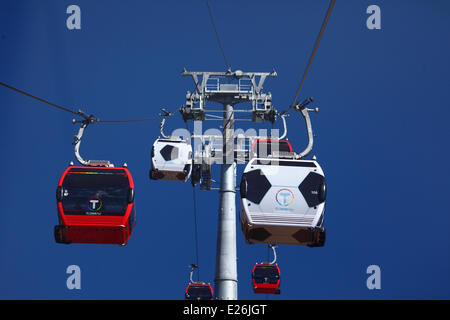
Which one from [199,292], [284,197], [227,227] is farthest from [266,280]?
[284,197]

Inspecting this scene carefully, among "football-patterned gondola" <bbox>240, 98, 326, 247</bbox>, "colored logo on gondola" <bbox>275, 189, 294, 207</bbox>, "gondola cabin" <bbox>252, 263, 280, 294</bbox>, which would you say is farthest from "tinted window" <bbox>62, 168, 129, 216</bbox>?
"gondola cabin" <bbox>252, 263, 280, 294</bbox>

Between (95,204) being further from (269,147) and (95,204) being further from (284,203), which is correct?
(269,147)

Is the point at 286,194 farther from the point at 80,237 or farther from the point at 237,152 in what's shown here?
the point at 237,152

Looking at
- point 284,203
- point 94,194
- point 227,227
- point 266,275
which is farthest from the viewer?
point 266,275

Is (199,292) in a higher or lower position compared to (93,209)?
lower

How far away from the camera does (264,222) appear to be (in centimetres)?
1408

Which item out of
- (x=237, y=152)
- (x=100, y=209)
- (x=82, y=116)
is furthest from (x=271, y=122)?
(x=100, y=209)

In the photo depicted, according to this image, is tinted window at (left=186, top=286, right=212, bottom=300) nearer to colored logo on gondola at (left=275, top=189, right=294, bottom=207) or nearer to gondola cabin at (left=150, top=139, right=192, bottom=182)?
gondola cabin at (left=150, top=139, right=192, bottom=182)

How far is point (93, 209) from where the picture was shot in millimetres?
15422

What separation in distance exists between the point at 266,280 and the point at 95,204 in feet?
48.1

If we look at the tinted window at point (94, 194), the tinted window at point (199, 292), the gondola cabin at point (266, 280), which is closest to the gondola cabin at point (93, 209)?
the tinted window at point (94, 194)

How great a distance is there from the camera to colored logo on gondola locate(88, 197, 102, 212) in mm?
15422

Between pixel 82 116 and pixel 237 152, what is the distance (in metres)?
11.7
